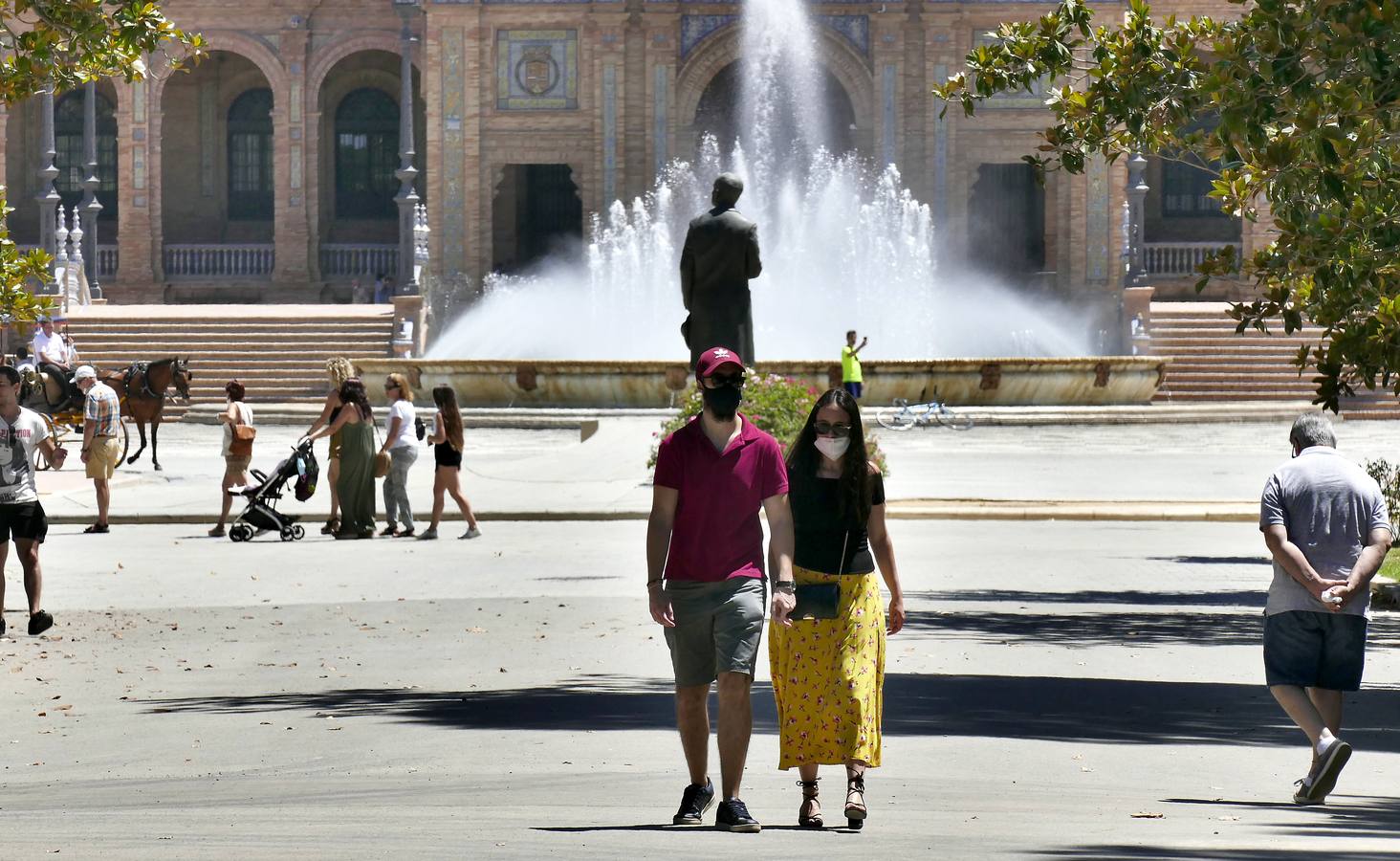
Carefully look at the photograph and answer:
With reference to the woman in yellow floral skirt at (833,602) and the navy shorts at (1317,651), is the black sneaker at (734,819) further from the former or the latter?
the navy shorts at (1317,651)

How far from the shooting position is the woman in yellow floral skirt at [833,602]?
725cm

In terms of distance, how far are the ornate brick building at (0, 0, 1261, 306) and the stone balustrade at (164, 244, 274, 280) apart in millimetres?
59

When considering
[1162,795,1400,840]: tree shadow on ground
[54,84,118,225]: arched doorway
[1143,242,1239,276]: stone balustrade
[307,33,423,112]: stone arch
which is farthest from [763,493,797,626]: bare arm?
[54,84,118,225]: arched doorway

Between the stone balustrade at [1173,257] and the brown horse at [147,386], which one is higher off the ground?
the stone balustrade at [1173,257]

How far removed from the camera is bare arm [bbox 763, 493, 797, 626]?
720 centimetres

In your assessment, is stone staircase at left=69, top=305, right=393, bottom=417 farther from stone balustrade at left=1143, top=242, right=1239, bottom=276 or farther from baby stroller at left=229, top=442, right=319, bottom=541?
baby stroller at left=229, top=442, right=319, bottom=541

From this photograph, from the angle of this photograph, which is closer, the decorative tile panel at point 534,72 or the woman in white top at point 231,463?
the woman in white top at point 231,463

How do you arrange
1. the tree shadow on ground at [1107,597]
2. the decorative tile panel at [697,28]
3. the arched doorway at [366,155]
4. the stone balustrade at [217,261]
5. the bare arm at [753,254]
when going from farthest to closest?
the arched doorway at [366,155] → the stone balustrade at [217,261] → the decorative tile panel at [697,28] → the bare arm at [753,254] → the tree shadow on ground at [1107,597]

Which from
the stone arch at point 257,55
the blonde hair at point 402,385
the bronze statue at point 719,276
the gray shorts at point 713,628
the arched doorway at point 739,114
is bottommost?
the gray shorts at point 713,628

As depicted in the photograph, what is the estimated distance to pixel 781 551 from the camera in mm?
7238

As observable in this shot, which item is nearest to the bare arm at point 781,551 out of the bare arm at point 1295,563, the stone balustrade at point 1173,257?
the bare arm at point 1295,563

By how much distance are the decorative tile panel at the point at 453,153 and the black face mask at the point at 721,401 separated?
40877 millimetres

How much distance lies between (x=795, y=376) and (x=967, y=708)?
72.1 feet

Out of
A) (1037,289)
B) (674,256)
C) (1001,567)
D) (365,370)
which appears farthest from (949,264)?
(1001,567)
